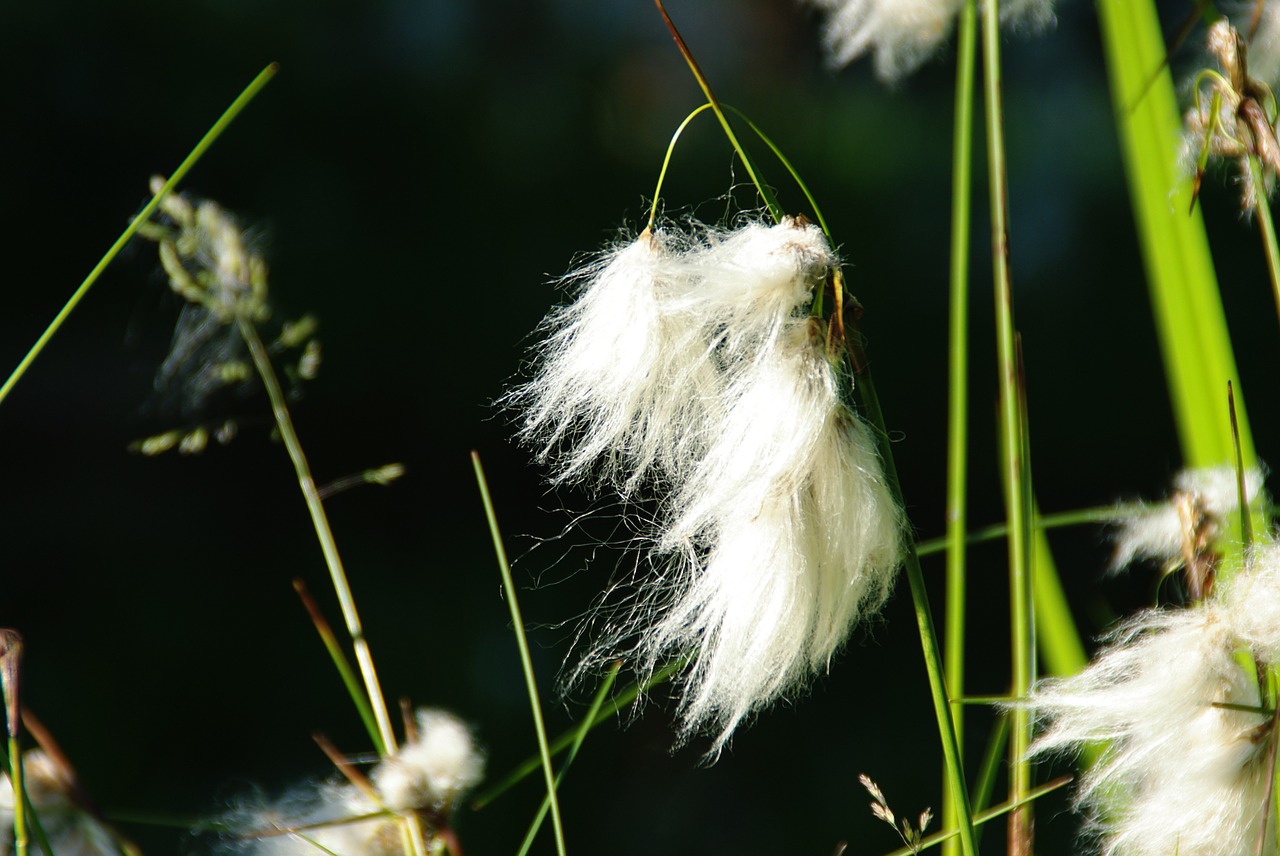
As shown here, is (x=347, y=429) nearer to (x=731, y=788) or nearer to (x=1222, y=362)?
(x=731, y=788)

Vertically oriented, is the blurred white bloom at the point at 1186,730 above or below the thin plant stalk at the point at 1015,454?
below

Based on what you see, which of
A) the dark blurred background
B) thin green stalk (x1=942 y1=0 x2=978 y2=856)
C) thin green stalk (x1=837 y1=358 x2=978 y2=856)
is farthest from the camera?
the dark blurred background

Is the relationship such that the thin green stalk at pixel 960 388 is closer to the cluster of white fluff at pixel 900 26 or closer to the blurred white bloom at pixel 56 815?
the cluster of white fluff at pixel 900 26

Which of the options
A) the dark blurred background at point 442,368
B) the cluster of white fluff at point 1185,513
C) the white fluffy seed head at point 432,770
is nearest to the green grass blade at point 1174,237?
the cluster of white fluff at point 1185,513

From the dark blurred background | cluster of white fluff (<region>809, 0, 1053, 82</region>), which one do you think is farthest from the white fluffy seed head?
the dark blurred background

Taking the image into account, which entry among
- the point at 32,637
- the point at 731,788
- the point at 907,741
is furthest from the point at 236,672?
the point at 907,741

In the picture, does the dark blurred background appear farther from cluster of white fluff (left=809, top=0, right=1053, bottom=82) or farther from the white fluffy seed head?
the white fluffy seed head

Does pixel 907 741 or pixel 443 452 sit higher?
pixel 443 452
